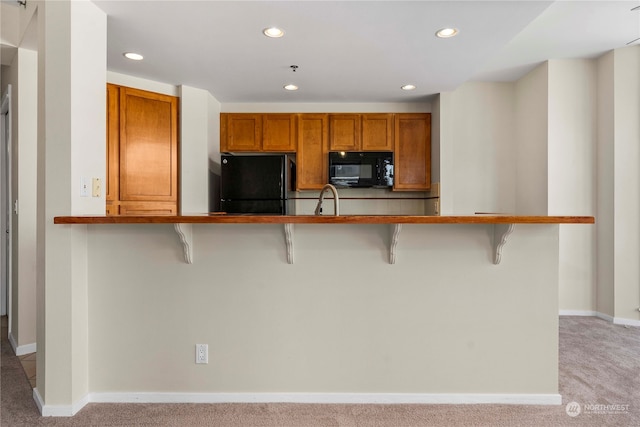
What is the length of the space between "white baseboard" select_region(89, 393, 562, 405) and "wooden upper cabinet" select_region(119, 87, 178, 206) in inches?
74.3

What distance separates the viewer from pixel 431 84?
368 centimetres

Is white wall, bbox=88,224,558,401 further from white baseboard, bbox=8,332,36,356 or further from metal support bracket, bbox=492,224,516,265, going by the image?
white baseboard, bbox=8,332,36,356

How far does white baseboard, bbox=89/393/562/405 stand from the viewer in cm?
196

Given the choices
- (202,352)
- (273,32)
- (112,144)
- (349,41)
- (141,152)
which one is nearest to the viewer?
(202,352)

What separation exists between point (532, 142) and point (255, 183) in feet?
10.2

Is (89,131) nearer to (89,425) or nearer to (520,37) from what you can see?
(89,425)

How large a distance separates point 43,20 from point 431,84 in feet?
10.5

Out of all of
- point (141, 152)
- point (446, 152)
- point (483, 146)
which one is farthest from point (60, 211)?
point (483, 146)

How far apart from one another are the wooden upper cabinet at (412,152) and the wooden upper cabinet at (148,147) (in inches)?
98.1

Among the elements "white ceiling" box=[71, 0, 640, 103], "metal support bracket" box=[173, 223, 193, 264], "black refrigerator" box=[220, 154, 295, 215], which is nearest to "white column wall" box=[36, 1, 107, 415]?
"white ceiling" box=[71, 0, 640, 103]

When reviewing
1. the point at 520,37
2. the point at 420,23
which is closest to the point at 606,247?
the point at 520,37

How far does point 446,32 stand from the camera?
251 cm

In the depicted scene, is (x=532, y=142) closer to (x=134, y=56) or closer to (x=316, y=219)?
(x=316, y=219)

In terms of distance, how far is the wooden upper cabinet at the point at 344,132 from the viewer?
14.0 feet
